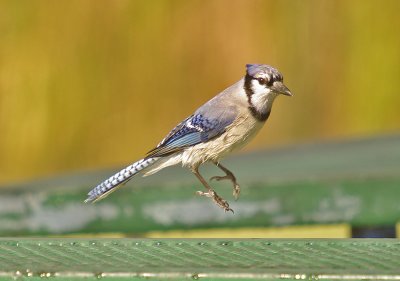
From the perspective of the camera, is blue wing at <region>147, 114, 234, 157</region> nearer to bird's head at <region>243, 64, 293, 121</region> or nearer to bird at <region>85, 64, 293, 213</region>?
bird at <region>85, 64, 293, 213</region>

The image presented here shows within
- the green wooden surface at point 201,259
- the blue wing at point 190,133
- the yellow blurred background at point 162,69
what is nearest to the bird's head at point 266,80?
the blue wing at point 190,133

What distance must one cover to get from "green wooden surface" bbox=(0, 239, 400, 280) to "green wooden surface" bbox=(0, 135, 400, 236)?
85.3 inches

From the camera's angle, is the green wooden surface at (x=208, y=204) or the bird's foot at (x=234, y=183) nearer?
the bird's foot at (x=234, y=183)

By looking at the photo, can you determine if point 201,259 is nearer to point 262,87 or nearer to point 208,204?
point 262,87

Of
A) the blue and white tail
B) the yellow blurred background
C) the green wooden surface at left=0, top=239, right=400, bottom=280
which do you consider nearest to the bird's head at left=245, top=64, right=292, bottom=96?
the blue and white tail

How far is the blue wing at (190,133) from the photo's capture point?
15.6 ft

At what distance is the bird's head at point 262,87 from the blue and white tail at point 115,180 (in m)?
0.44

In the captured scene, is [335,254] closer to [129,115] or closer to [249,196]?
[249,196]

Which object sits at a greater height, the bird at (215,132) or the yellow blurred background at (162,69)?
the yellow blurred background at (162,69)

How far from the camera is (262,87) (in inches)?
180

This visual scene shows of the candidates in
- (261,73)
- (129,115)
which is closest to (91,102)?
(129,115)

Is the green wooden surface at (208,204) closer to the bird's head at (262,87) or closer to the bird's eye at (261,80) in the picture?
the bird's head at (262,87)

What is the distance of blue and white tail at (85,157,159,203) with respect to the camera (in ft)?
13.6

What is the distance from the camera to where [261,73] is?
4.56m
